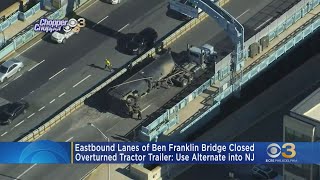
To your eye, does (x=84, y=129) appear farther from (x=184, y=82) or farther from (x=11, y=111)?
(x=184, y=82)

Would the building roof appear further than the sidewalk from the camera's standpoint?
No

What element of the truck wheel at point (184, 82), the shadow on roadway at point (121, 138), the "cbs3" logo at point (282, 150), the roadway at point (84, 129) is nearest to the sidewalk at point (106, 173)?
the roadway at point (84, 129)

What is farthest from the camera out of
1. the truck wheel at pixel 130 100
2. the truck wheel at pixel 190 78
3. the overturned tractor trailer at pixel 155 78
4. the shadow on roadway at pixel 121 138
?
the truck wheel at pixel 190 78

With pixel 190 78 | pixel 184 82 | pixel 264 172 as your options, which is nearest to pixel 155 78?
pixel 184 82

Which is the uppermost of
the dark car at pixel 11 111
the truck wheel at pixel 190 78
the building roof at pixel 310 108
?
the truck wheel at pixel 190 78

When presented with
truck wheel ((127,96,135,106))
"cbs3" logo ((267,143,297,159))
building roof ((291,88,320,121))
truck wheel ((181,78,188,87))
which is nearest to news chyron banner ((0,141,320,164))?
"cbs3" logo ((267,143,297,159))

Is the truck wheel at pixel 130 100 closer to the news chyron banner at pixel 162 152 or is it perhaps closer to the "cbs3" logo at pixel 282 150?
the news chyron banner at pixel 162 152

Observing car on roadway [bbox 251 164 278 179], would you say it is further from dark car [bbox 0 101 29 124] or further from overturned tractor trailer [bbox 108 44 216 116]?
dark car [bbox 0 101 29 124]
